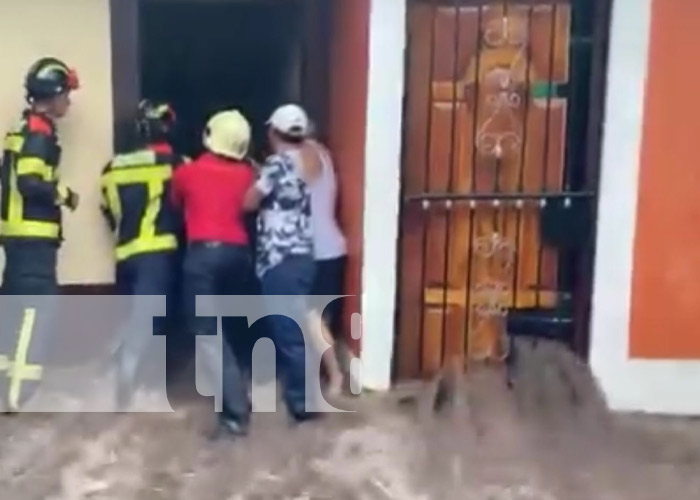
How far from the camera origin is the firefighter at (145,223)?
21.3 feet

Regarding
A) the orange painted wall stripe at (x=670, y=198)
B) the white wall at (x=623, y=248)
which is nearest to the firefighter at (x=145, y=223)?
the white wall at (x=623, y=248)

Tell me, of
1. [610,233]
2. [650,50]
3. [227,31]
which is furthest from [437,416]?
[227,31]

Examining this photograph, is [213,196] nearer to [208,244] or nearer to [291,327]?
[208,244]

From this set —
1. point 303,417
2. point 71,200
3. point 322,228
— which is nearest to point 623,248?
point 322,228

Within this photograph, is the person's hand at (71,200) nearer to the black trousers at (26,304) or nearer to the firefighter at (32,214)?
the firefighter at (32,214)

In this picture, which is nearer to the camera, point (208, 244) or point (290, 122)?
point (208, 244)

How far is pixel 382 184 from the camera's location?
6383 mm

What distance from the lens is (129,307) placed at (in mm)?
7160

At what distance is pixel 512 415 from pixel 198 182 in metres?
2.00

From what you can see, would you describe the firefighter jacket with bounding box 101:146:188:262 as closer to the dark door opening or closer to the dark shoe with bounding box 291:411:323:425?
the dark door opening

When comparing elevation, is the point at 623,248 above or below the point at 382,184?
below

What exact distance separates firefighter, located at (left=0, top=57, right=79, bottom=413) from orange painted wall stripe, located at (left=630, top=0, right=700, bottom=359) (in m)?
3.05

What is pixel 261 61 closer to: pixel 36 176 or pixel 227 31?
pixel 227 31

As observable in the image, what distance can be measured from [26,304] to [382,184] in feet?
6.44
